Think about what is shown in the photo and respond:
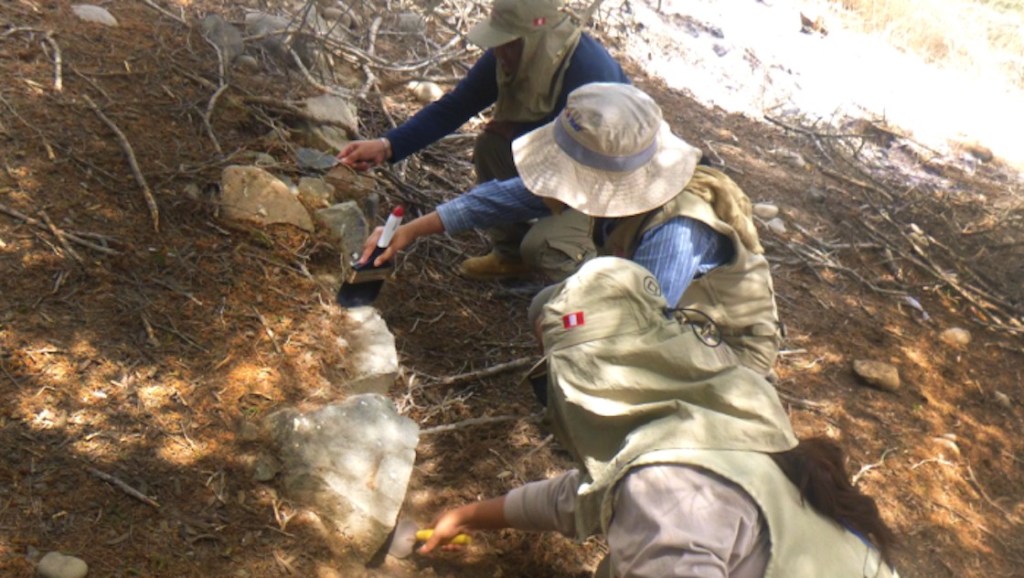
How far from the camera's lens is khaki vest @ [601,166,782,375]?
90.3 inches

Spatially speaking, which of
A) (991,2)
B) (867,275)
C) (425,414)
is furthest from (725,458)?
(991,2)

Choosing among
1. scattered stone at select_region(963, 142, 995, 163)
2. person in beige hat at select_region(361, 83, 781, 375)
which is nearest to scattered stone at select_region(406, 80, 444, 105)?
person in beige hat at select_region(361, 83, 781, 375)

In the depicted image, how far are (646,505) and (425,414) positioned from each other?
1.37 metres

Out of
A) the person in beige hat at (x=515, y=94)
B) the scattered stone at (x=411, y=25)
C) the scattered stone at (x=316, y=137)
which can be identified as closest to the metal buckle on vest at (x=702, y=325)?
the person in beige hat at (x=515, y=94)

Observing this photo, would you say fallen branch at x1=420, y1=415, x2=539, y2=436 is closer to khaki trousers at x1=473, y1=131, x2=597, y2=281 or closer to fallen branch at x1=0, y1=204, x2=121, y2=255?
khaki trousers at x1=473, y1=131, x2=597, y2=281

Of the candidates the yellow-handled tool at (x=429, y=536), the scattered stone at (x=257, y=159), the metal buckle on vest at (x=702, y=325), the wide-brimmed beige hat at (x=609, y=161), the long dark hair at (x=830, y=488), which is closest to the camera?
the long dark hair at (x=830, y=488)

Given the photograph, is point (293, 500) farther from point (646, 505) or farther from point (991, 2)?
point (991, 2)

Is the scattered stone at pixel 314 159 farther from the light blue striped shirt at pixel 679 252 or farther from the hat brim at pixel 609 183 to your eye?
the light blue striped shirt at pixel 679 252

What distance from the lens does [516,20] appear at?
9.86ft

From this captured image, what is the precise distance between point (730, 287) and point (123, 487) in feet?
5.72

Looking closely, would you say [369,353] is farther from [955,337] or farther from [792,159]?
[792,159]

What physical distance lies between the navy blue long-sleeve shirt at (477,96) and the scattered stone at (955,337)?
8.21ft

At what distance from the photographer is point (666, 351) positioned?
1809mm

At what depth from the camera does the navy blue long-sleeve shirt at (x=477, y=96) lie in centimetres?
312
